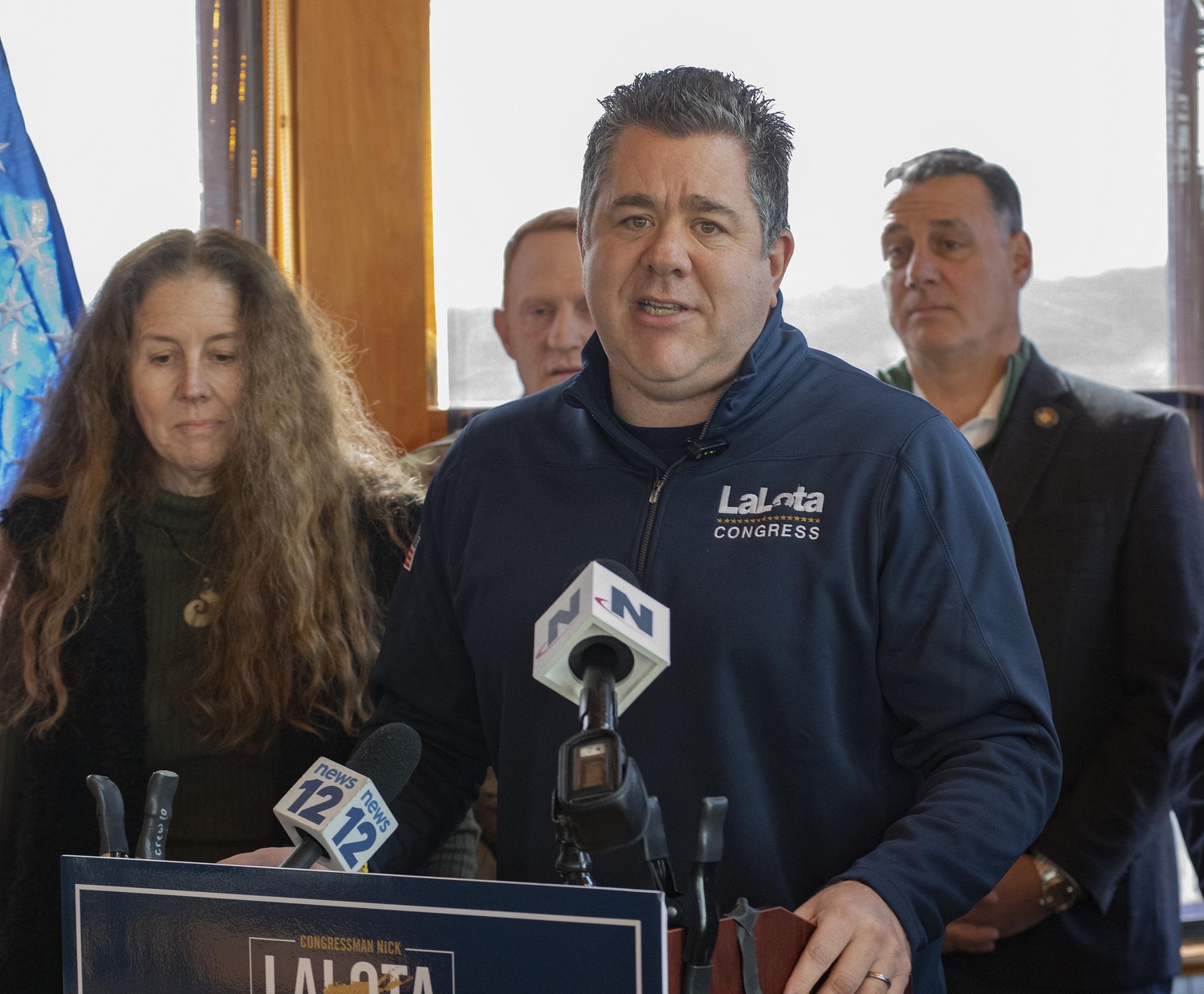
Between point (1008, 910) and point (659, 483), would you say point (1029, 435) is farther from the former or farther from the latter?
point (659, 483)

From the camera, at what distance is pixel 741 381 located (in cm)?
135

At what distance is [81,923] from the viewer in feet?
3.04

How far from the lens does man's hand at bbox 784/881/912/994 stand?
0.96 m

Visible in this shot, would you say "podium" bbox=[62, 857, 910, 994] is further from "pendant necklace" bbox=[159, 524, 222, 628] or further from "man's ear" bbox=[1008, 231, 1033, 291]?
"man's ear" bbox=[1008, 231, 1033, 291]

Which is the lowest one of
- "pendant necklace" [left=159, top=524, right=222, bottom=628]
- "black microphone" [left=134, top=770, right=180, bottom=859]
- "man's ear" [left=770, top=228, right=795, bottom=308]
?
"black microphone" [left=134, top=770, right=180, bottom=859]

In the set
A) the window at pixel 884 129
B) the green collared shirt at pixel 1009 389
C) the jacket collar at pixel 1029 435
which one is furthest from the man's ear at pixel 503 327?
the jacket collar at pixel 1029 435

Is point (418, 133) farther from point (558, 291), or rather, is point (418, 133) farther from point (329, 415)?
point (329, 415)

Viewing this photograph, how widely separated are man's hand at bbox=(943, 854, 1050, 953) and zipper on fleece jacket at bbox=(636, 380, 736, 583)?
0.93 meters

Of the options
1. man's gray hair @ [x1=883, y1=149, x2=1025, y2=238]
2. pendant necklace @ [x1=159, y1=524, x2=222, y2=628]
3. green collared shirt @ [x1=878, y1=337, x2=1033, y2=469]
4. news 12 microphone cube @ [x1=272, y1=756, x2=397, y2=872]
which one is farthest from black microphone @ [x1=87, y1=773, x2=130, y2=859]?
man's gray hair @ [x1=883, y1=149, x2=1025, y2=238]

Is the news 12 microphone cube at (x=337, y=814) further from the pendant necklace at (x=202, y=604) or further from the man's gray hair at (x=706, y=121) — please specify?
the pendant necklace at (x=202, y=604)

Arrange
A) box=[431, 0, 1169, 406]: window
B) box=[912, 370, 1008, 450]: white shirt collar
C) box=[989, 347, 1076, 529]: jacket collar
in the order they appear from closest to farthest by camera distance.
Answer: box=[989, 347, 1076, 529]: jacket collar, box=[912, 370, 1008, 450]: white shirt collar, box=[431, 0, 1169, 406]: window

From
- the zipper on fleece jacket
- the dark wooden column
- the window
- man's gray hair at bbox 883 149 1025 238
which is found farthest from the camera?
the dark wooden column

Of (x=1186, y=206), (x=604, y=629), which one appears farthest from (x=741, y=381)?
(x=1186, y=206)

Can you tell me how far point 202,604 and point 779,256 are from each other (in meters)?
1.05
